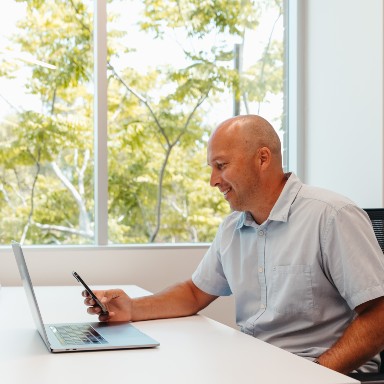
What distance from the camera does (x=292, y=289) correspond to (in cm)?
206

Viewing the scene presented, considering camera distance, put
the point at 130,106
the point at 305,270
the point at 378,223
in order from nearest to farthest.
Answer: the point at 305,270 → the point at 378,223 → the point at 130,106

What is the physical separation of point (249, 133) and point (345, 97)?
1690 mm

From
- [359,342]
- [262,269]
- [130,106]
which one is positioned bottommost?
[359,342]

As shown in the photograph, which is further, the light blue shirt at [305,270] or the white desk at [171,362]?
the light blue shirt at [305,270]

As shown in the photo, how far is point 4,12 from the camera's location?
12.6 feet

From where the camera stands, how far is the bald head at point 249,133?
7.26ft

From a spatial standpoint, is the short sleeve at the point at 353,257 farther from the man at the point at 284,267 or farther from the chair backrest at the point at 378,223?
the chair backrest at the point at 378,223

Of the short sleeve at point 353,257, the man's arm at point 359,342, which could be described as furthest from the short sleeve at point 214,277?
the man's arm at point 359,342

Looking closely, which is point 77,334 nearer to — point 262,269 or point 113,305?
point 113,305

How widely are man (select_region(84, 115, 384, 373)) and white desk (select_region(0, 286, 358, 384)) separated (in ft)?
0.57

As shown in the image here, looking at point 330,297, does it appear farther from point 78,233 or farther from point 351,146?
point 78,233

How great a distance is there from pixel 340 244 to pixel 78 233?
2.16 metres

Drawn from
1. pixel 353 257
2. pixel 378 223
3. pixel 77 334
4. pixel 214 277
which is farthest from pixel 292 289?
pixel 77 334

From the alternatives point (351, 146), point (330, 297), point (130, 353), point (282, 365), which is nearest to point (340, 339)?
point (330, 297)
